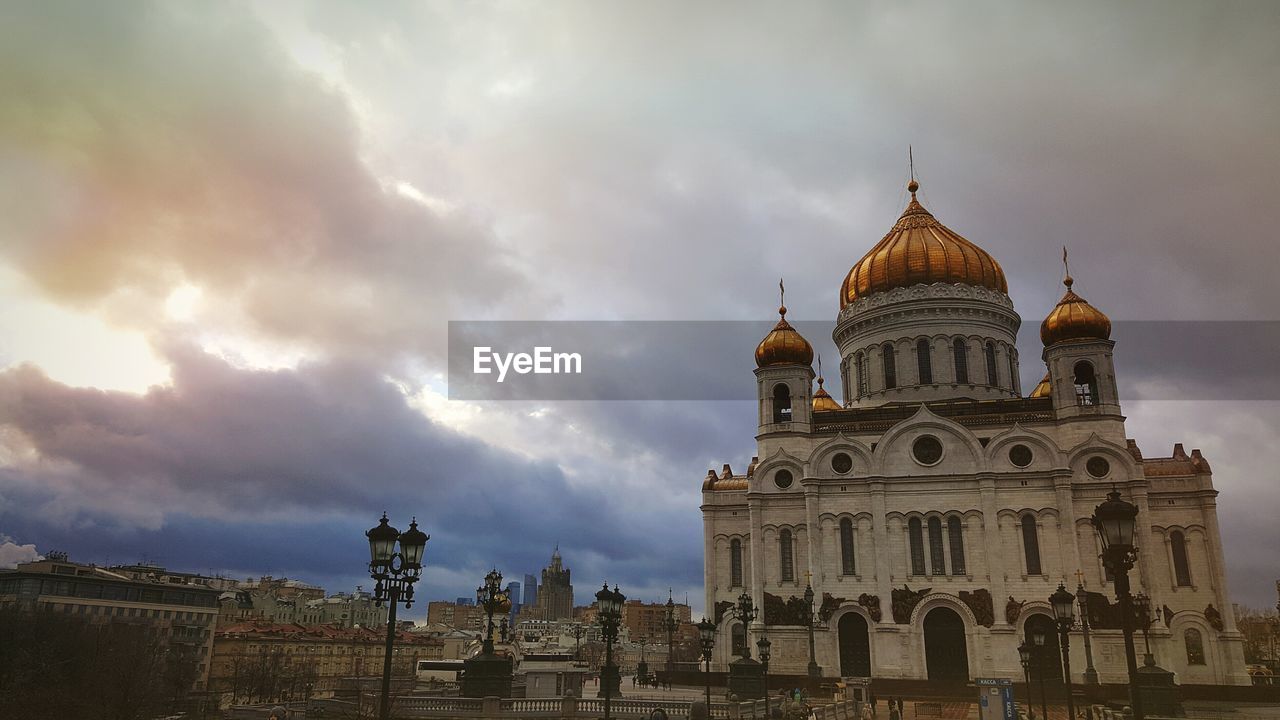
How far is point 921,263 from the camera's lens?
47875 millimetres

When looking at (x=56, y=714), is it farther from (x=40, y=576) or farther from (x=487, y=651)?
(x=40, y=576)

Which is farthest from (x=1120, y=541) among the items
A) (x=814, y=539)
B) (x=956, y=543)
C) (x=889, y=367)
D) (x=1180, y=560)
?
(x=889, y=367)

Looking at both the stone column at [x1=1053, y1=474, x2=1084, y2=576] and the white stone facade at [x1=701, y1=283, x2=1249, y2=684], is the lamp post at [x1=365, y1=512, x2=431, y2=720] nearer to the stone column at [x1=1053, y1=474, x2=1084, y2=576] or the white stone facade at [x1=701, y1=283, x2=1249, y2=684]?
the white stone facade at [x1=701, y1=283, x2=1249, y2=684]

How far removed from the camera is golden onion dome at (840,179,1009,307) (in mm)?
47688

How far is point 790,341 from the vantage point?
152 feet

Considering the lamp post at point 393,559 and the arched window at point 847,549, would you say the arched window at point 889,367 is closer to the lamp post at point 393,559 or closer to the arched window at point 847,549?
the arched window at point 847,549

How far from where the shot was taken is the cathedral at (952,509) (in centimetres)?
3816

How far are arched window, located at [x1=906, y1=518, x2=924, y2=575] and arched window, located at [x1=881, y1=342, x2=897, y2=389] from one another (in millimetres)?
8438

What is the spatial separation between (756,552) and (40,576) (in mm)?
53401

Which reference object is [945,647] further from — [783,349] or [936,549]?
[783,349]

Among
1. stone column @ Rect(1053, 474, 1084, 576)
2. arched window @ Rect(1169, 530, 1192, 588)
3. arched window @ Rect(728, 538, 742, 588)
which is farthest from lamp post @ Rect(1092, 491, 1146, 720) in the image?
arched window @ Rect(728, 538, 742, 588)

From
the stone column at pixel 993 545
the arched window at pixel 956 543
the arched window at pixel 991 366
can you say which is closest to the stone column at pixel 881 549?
the arched window at pixel 956 543

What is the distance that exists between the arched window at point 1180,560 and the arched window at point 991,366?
10913mm

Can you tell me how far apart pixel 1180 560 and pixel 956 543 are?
367 inches
